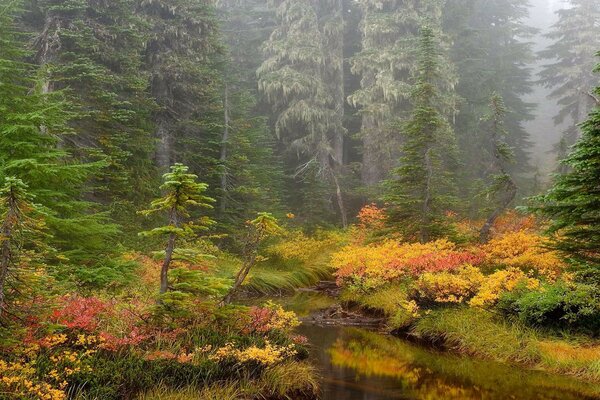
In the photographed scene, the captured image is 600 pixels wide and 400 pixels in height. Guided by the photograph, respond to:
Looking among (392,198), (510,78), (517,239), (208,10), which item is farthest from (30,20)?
(510,78)

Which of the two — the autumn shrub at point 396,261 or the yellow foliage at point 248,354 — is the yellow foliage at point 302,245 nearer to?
the autumn shrub at point 396,261

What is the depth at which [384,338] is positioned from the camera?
1348 centimetres

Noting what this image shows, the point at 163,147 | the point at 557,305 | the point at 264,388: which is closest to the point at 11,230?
the point at 264,388

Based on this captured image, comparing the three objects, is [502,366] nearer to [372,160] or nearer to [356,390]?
[356,390]

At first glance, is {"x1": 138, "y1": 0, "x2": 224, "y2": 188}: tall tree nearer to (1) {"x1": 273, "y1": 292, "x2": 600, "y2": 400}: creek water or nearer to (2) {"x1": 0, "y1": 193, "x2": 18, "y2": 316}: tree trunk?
(1) {"x1": 273, "y1": 292, "x2": 600, "y2": 400}: creek water

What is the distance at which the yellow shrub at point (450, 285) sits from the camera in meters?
12.7

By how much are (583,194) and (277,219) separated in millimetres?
6204

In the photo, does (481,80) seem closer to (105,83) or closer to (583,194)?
(105,83)

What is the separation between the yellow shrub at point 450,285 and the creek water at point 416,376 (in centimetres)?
154

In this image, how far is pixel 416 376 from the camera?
10062 millimetres

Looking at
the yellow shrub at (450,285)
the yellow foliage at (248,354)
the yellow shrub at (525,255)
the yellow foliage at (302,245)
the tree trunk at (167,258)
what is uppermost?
the tree trunk at (167,258)

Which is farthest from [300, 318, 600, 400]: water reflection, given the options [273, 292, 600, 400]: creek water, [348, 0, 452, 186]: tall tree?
[348, 0, 452, 186]: tall tree

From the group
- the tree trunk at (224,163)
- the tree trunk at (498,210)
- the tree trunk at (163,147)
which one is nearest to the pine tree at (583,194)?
the tree trunk at (498,210)

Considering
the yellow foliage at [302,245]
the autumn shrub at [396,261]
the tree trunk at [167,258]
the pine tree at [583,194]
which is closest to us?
the tree trunk at [167,258]
